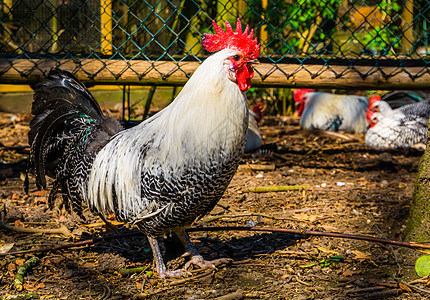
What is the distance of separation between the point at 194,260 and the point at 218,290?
47cm

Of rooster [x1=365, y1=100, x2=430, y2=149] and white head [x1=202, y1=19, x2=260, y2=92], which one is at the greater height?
white head [x1=202, y1=19, x2=260, y2=92]

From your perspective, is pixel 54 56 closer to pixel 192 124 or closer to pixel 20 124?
pixel 192 124

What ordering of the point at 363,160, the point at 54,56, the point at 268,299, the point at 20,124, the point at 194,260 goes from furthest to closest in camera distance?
1. the point at 20,124
2. the point at 363,160
3. the point at 54,56
4. the point at 194,260
5. the point at 268,299

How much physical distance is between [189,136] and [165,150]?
0.21 meters

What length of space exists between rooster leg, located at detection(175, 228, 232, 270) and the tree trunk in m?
1.50

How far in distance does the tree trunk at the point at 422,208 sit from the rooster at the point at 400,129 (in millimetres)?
3489

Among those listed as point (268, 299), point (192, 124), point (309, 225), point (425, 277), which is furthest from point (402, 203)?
point (192, 124)

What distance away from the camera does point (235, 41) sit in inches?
123

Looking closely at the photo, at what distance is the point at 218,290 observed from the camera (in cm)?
326

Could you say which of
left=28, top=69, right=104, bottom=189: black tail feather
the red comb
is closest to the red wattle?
the red comb

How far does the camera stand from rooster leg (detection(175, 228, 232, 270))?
11.9ft

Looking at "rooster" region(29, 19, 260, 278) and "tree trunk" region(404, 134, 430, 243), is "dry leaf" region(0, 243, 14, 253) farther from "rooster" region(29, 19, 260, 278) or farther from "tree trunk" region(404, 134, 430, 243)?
"tree trunk" region(404, 134, 430, 243)

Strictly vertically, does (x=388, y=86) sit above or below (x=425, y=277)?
above

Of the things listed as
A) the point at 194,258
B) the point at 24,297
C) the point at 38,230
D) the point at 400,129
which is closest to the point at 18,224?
the point at 38,230
